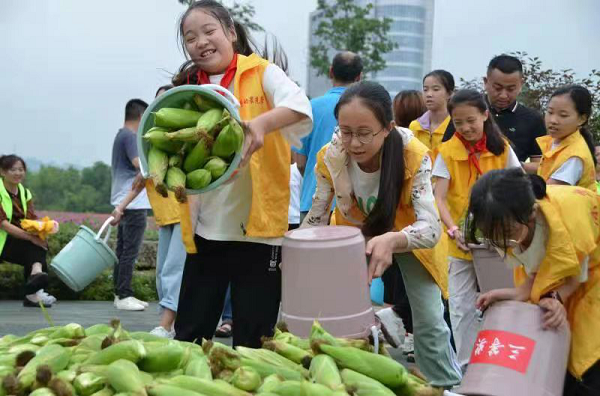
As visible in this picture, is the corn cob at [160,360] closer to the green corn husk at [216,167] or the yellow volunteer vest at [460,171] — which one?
the green corn husk at [216,167]

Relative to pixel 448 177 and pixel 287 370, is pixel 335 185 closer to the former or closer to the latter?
pixel 287 370

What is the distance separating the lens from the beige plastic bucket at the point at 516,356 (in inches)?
115

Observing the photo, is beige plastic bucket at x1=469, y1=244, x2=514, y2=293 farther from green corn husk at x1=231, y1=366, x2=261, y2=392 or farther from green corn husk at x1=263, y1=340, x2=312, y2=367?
green corn husk at x1=231, y1=366, x2=261, y2=392

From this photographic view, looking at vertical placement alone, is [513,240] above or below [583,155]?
below

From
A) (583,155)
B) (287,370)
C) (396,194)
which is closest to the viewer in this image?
(287,370)

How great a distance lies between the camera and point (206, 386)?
189 cm

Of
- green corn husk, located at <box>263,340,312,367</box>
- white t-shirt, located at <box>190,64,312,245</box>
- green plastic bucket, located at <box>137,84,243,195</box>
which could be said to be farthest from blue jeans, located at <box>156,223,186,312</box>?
green corn husk, located at <box>263,340,312,367</box>

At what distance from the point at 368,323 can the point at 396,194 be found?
2.71 feet

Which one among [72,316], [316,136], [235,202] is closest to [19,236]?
[72,316]

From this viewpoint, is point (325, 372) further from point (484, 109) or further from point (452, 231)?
point (484, 109)

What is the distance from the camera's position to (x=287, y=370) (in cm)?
206

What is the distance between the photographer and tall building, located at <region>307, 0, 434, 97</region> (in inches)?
1038

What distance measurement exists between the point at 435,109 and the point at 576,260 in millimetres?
2978

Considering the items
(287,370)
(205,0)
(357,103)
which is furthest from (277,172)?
(287,370)
